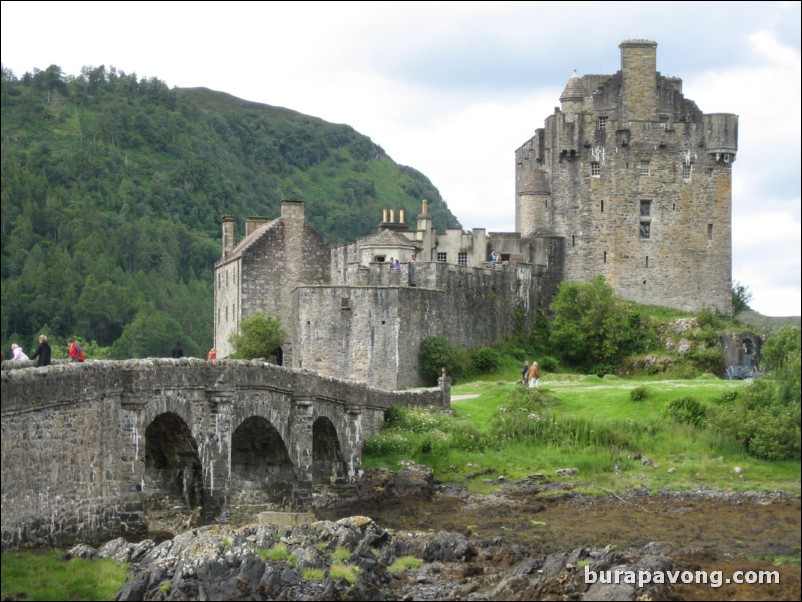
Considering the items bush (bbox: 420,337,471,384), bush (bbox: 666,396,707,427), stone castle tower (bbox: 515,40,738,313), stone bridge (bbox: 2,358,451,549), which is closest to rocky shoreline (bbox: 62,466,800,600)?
stone bridge (bbox: 2,358,451,549)

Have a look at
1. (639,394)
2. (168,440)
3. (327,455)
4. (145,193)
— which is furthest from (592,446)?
(145,193)

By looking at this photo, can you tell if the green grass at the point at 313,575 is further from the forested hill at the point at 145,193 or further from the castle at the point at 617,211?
the castle at the point at 617,211

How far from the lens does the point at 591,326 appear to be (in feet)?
221

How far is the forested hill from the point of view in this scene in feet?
293

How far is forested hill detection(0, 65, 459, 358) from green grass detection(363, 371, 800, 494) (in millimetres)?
15670

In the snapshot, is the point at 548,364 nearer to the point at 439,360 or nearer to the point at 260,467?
the point at 439,360

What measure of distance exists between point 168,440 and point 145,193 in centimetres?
8080

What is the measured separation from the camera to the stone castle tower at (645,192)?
72812 millimetres

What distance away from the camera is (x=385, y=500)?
48156mm

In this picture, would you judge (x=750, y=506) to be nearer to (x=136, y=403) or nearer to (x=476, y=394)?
(x=136, y=403)

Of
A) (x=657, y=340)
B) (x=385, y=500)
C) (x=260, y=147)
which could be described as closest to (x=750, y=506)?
(x=385, y=500)

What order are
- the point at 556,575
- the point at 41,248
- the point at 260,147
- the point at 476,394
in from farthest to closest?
the point at 260,147
the point at 41,248
the point at 476,394
the point at 556,575

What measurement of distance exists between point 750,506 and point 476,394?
20.6 m

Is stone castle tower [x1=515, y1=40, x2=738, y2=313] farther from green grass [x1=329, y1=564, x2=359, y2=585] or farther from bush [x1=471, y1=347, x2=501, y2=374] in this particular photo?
green grass [x1=329, y1=564, x2=359, y2=585]
